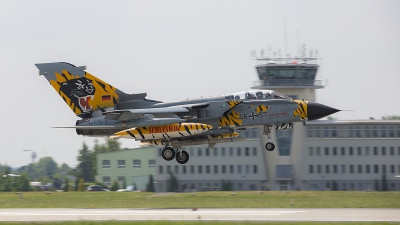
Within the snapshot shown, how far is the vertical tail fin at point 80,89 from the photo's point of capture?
40688mm

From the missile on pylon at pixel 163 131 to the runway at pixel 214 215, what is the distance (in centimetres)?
400

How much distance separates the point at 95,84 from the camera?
4088 cm

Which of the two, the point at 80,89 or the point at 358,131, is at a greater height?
the point at 80,89

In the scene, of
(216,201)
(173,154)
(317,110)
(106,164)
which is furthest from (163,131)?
(106,164)

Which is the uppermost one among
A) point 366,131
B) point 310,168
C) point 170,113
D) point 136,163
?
point 366,131

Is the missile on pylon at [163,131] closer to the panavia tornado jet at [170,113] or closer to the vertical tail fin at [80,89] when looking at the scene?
the panavia tornado jet at [170,113]

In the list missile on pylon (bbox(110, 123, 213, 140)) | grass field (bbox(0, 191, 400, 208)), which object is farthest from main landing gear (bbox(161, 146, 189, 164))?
grass field (bbox(0, 191, 400, 208))

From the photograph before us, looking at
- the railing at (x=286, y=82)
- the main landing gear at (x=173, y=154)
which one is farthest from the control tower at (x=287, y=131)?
the main landing gear at (x=173, y=154)

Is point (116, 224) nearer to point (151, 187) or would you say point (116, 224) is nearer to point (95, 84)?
point (95, 84)

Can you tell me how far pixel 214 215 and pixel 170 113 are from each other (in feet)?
19.4

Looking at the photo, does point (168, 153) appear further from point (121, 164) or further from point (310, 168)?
point (121, 164)

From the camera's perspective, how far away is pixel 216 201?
163 feet

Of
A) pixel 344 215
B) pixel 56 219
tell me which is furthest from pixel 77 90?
pixel 344 215

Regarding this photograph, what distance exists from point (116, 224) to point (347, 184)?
53843 millimetres
